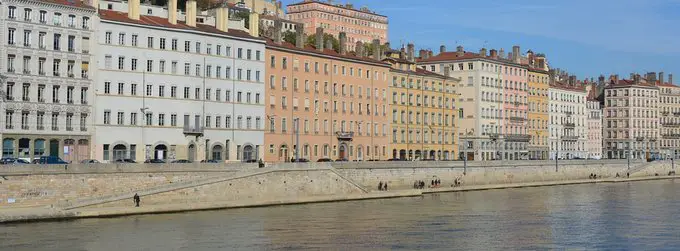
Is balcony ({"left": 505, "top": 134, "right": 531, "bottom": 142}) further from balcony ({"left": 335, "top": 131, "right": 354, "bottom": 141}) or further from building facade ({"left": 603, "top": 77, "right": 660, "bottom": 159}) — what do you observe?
balcony ({"left": 335, "top": 131, "right": 354, "bottom": 141})

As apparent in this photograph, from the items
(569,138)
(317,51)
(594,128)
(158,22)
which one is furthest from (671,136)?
(158,22)

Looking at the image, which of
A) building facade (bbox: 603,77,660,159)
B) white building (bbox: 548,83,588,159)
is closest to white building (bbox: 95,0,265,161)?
white building (bbox: 548,83,588,159)

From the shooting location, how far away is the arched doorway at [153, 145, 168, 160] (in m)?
88.2

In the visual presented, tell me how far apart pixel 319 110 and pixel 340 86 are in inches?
178

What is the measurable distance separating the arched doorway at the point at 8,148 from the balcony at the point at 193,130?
16.4m

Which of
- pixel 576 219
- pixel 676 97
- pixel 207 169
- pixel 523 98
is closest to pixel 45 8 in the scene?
pixel 207 169

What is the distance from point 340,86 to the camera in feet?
354

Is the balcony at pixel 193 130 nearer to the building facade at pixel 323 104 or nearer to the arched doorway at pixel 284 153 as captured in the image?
the building facade at pixel 323 104

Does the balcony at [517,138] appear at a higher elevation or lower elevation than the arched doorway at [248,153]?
higher

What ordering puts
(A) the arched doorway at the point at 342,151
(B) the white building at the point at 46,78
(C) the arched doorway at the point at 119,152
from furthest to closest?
(A) the arched doorway at the point at 342,151
(C) the arched doorway at the point at 119,152
(B) the white building at the point at 46,78

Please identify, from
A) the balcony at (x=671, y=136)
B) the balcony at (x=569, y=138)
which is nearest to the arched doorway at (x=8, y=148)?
the balcony at (x=569, y=138)

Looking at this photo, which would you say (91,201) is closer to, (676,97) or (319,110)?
(319,110)

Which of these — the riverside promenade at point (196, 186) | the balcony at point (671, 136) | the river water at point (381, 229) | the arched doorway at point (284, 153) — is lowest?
the river water at point (381, 229)

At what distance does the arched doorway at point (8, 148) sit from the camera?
77875mm
